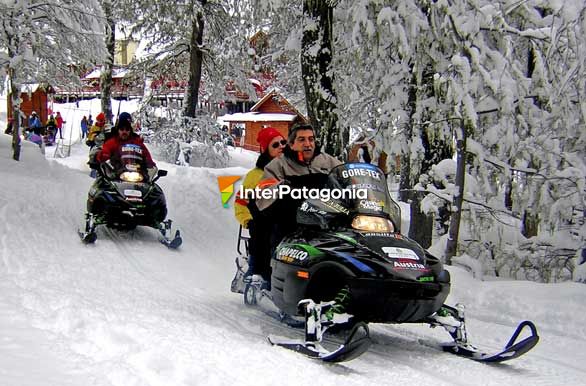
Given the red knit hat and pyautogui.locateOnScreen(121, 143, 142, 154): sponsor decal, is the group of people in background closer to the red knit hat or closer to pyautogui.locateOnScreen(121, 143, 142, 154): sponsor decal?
pyautogui.locateOnScreen(121, 143, 142, 154): sponsor decal

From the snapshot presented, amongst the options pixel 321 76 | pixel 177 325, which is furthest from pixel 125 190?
pixel 177 325

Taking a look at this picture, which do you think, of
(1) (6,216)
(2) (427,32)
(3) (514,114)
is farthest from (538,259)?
(1) (6,216)

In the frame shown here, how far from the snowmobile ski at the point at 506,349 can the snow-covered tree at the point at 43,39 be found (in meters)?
10.5

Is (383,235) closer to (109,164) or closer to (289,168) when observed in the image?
(289,168)

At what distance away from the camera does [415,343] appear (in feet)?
18.7

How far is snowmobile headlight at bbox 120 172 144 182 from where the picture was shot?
32.5 feet

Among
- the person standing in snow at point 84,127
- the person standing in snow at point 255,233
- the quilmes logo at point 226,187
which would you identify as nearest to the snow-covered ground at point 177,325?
the person standing in snow at point 255,233

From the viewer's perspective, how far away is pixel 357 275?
15.9ft

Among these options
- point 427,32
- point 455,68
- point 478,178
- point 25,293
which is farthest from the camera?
point 478,178

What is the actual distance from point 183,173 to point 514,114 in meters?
8.21

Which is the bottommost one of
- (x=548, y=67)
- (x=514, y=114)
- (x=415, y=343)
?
(x=415, y=343)

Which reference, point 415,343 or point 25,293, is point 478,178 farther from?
point 25,293

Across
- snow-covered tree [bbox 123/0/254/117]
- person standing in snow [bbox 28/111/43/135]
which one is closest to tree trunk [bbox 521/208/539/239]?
snow-covered tree [bbox 123/0/254/117]

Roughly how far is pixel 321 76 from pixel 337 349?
6356mm
